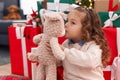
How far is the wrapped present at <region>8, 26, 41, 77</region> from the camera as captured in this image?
6.61 ft

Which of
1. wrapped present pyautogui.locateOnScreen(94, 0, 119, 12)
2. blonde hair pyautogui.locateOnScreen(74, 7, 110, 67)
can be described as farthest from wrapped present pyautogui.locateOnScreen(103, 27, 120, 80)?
blonde hair pyautogui.locateOnScreen(74, 7, 110, 67)

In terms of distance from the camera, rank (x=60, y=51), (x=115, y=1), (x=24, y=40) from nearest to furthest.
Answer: (x=60, y=51), (x=115, y=1), (x=24, y=40)

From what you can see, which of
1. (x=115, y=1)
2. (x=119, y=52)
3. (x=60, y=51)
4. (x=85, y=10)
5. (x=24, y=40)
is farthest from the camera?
(x=24, y=40)

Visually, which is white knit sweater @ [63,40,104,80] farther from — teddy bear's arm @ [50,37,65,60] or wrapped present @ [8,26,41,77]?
wrapped present @ [8,26,41,77]

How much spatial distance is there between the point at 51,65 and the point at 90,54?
0.16 m

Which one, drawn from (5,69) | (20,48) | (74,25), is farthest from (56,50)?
(5,69)

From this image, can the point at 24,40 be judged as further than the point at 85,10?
Yes

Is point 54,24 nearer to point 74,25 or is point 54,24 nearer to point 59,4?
point 74,25

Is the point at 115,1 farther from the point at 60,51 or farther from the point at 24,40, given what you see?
the point at 60,51

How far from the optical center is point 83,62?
3.05 feet

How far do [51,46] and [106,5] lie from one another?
3.13 feet

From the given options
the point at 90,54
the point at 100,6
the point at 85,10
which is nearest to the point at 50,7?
the point at 100,6

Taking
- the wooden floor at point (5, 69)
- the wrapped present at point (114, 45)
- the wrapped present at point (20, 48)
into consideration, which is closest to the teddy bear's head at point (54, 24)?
the wrapped present at point (114, 45)

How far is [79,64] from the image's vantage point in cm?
94
